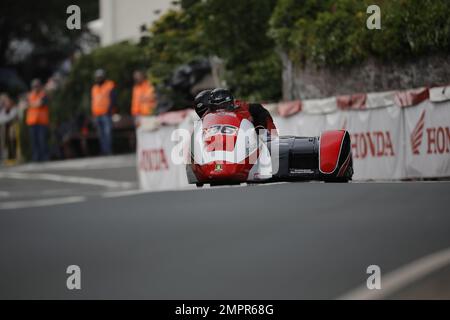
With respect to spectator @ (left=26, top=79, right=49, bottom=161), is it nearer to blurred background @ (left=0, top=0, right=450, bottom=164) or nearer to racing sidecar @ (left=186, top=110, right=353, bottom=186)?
blurred background @ (left=0, top=0, right=450, bottom=164)

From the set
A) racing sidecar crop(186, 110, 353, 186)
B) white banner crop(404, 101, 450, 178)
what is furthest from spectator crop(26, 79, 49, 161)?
racing sidecar crop(186, 110, 353, 186)

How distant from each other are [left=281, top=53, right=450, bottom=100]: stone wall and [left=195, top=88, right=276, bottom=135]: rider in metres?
0.92

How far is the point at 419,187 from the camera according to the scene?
8.56 meters

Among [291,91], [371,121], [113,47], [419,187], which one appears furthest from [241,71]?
[113,47]

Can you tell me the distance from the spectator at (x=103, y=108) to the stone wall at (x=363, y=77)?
1.93 meters

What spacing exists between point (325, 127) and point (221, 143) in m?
1.39

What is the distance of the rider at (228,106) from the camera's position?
7.82 m

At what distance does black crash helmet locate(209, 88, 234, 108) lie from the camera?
786cm

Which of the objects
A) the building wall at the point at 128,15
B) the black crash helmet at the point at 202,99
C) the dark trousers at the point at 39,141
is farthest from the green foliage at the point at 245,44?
the dark trousers at the point at 39,141

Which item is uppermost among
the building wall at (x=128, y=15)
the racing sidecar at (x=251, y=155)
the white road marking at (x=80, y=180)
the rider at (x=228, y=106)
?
the building wall at (x=128, y=15)

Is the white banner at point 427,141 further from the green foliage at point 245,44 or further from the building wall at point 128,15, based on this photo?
the building wall at point 128,15

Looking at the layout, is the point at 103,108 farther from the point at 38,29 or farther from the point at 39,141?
the point at 39,141

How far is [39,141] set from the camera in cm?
1571
